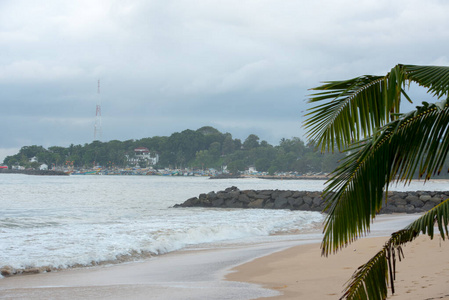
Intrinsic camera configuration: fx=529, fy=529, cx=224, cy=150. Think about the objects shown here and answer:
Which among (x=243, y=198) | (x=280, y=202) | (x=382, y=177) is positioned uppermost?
(x=382, y=177)

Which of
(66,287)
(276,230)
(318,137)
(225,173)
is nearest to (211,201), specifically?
(276,230)

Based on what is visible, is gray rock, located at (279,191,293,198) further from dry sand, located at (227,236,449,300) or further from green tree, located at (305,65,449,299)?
green tree, located at (305,65,449,299)

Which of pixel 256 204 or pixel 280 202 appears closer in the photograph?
pixel 280 202

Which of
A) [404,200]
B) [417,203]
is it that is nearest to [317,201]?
[404,200]

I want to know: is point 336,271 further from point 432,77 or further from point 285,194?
point 285,194

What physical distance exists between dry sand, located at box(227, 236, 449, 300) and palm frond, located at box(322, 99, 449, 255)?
2717mm

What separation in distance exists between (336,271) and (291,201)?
2560 cm

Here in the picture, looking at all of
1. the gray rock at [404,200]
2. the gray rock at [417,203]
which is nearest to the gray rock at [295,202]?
the gray rock at [404,200]

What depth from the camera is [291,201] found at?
111 ft

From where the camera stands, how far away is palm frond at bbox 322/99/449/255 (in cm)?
341

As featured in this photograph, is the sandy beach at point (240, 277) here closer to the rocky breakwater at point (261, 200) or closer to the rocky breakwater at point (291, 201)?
the rocky breakwater at point (291, 201)

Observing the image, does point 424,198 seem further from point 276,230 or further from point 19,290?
point 19,290

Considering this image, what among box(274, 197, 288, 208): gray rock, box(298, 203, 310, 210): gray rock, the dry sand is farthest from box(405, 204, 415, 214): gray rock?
the dry sand

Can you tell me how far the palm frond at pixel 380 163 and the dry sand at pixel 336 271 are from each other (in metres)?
2.72
